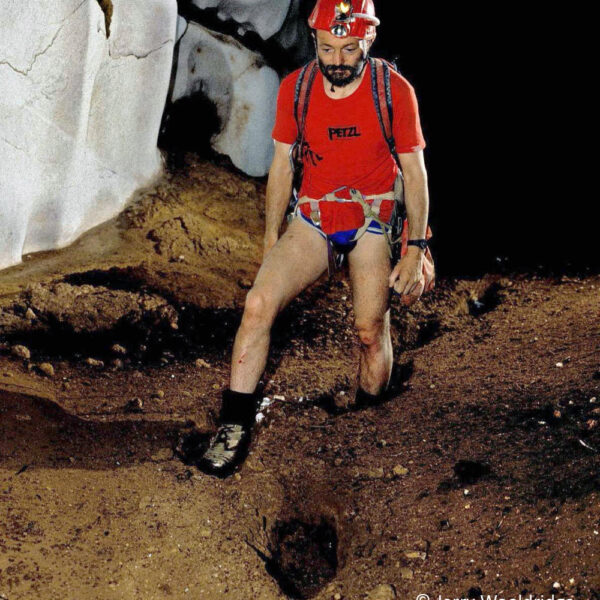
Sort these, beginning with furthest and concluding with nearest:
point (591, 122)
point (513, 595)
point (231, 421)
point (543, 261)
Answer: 1. point (591, 122)
2. point (543, 261)
3. point (231, 421)
4. point (513, 595)

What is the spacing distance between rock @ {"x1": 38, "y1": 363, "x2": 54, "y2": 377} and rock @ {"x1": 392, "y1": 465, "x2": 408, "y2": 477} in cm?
209

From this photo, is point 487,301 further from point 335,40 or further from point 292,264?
point 335,40

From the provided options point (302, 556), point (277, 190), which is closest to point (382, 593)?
point (302, 556)

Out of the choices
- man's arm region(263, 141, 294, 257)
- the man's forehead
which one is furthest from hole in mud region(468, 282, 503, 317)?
the man's forehead

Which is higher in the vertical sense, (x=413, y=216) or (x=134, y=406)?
(x=413, y=216)

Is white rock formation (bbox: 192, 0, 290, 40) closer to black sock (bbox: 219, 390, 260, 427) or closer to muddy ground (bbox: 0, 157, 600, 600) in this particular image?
muddy ground (bbox: 0, 157, 600, 600)

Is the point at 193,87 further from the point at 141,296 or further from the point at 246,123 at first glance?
the point at 141,296

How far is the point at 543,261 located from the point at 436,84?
337 cm

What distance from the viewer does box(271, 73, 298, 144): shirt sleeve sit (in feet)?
11.6

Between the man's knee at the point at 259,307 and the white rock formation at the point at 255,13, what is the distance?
14.7 feet

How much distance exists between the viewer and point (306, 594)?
123 inches

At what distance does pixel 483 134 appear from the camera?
8.31 meters

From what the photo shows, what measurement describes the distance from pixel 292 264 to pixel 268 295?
0.23m

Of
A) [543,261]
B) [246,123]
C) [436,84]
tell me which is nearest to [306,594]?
[543,261]
